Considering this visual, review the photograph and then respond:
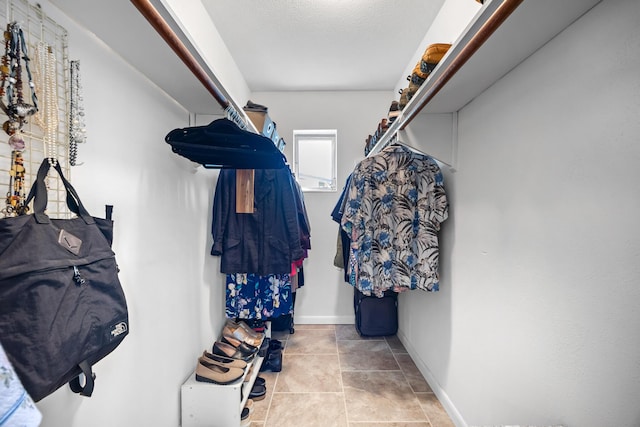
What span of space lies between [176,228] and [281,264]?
0.65 metres

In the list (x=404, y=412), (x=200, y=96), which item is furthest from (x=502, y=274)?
(x=200, y=96)

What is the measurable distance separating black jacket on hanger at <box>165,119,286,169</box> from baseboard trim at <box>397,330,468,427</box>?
5.55ft

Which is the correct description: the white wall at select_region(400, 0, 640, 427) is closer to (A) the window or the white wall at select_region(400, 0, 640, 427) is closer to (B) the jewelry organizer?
(B) the jewelry organizer

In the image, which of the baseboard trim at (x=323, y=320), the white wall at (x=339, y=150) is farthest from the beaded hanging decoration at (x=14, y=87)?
the baseboard trim at (x=323, y=320)

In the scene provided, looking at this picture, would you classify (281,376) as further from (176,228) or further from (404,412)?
(176,228)

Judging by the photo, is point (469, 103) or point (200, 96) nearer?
point (200, 96)

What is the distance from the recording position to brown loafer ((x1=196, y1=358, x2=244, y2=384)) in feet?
4.63

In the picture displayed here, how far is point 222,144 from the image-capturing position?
1.15m

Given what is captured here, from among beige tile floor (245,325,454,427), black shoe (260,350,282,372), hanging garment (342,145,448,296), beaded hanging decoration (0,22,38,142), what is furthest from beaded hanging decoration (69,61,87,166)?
black shoe (260,350,282,372)

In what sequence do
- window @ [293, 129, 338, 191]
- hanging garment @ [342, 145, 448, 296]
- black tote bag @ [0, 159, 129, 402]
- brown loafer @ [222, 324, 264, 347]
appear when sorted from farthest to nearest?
1. window @ [293, 129, 338, 191]
2. brown loafer @ [222, 324, 264, 347]
3. hanging garment @ [342, 145, 448, 296]
4. black tote bag @ [0, 159, 129, 402]

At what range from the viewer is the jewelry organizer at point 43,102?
0.60 meters

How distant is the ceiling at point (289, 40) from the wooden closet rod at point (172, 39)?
0.06 meters

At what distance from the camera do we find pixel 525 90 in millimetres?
1018

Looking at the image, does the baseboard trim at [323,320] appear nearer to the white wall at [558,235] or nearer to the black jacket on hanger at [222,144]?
the white wall at [558,235]
